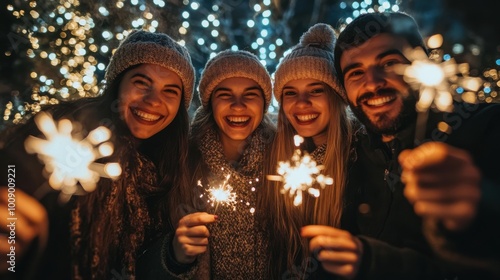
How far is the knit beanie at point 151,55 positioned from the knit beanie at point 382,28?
4.48 feet

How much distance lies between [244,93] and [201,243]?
1.48m

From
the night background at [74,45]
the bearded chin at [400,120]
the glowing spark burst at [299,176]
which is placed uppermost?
the night background at [74,45]

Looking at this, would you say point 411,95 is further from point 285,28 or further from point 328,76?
point 285,28

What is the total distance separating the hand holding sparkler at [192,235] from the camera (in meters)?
2.11

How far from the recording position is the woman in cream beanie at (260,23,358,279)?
2.59 m

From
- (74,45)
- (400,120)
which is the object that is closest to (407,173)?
(400,120)

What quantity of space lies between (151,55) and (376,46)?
5.72ft

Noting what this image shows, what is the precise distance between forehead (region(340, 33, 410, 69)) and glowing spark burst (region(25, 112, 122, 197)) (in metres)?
1.95

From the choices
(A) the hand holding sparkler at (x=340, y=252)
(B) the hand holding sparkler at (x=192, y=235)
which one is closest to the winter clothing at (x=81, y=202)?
(B) the hand holding sparkler at (x=192, y=235)

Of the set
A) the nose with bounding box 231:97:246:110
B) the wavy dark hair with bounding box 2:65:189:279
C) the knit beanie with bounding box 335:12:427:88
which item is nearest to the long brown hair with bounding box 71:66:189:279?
the wavy dark hair with bounding box 2:65:189:279

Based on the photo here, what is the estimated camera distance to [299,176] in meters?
2.40

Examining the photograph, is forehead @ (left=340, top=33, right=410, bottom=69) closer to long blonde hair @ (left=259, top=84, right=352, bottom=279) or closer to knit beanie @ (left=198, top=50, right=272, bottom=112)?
long blonde hair @ (left=259, top=84, right=352, bottom=279)

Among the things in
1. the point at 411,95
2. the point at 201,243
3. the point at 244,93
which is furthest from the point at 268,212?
the point at 411,95

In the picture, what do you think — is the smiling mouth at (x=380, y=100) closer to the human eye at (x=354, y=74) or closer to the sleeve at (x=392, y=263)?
the human eye at (x=354, y=74)
